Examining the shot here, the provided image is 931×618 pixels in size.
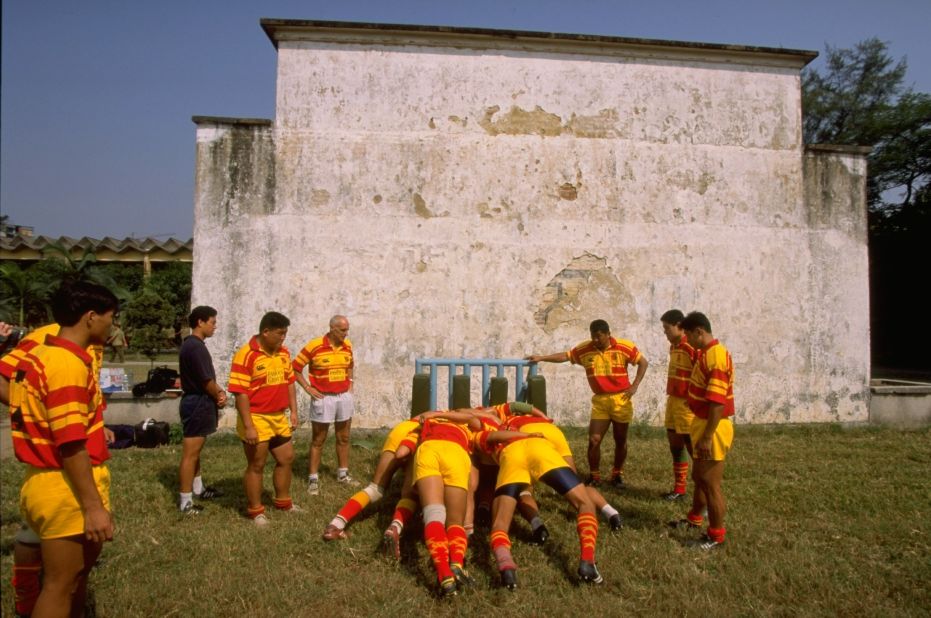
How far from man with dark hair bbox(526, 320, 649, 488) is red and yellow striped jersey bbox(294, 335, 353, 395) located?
2818mm

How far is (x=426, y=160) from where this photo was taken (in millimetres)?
9688

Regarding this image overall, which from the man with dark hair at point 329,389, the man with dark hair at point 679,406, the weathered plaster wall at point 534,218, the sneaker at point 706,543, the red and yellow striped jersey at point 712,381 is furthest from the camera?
the weathered plaster wall at point 534,218

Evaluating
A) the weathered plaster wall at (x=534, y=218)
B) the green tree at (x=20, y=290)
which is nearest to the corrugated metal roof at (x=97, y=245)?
the green tree at (x=20, y=290)

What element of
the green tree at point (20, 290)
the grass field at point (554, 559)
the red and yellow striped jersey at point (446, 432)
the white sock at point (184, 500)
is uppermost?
the green tree at point (20, 290)

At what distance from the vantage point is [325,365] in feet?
22.5

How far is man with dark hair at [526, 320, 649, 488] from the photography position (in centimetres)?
686

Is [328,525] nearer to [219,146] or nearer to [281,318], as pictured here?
[281,318]

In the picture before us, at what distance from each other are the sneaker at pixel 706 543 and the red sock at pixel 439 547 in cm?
218

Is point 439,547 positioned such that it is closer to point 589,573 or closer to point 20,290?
point 589,573

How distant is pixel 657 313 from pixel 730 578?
19.9 ft

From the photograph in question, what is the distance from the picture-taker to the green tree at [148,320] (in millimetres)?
18703

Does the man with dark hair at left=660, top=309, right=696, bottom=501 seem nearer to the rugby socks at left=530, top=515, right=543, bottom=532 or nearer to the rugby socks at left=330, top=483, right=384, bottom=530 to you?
the rugby socks at left=530, top=515, right=543, bottom=532

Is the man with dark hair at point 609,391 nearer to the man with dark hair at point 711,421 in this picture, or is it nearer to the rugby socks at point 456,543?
the man with dark hair at point 711,421

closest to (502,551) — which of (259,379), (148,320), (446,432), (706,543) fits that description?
(446,432)
